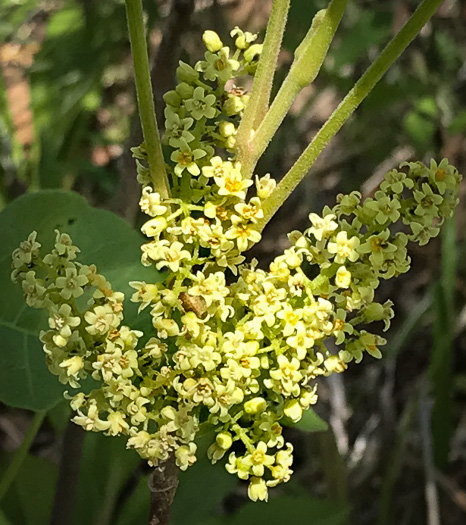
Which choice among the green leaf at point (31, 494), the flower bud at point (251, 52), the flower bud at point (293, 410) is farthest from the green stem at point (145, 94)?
the green leaf at point (31, 494)

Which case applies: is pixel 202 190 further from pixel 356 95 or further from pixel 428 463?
pixel 428 463

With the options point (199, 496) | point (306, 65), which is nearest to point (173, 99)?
point (306, 65)

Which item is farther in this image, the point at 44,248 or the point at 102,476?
the point at 102,476

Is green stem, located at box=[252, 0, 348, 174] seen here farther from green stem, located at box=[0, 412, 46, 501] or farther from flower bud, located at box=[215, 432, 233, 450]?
green stem, located at box=[0, 412, 46, 501]

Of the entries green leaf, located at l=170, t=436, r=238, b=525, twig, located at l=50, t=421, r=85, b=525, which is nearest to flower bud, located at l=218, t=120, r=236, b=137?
twig, located at l=50, t=421, r=85, b=525

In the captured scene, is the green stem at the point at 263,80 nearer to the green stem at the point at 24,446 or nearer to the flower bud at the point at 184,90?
the flower bud at the point at 184,90

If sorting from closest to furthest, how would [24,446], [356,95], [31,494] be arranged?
[356,95] < [24,446] < [31,494]

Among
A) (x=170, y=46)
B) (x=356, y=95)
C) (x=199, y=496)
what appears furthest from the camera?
(x=199, y=496)

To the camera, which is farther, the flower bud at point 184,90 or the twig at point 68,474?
the twig at point 68,474
